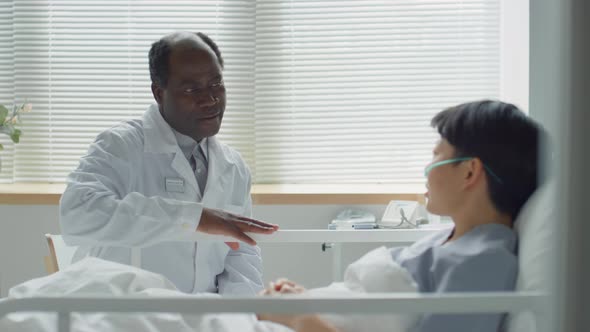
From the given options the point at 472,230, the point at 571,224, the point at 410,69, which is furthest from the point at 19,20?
the point at 571,224

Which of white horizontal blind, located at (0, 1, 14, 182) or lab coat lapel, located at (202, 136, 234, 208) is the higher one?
white horizontal blind, located at (0, 1, 14, 182)

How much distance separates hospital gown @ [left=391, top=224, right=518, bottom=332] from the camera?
1.08m

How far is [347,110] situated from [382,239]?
1315mm

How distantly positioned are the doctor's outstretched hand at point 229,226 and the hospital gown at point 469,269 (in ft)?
1.85

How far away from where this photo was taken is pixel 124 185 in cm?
191

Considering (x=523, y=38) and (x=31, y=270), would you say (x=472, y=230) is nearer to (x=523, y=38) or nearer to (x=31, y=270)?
(x=523, y=38)

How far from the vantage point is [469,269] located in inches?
43.9

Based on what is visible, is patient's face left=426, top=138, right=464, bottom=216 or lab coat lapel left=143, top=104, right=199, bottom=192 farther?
lab coat lapel left=143, top=104, right=199, bottom=192

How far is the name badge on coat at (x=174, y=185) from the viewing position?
1941 millimetres

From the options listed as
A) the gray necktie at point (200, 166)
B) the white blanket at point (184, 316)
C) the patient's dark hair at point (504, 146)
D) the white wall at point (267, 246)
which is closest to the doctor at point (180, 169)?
the gray necktie at point (200, 166)

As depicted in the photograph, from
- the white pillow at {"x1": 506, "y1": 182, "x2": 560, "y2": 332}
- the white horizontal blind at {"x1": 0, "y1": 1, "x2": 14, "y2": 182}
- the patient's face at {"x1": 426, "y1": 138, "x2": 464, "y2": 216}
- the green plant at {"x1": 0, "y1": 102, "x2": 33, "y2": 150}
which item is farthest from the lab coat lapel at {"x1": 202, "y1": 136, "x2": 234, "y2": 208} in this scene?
the white horizontal blind at {"x1": 0, "y1": 1, "x2": 14, "y2": 182}

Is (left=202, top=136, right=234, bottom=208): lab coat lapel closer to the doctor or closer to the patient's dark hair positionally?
the doctor

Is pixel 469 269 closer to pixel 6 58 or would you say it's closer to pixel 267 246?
pixel 267 246

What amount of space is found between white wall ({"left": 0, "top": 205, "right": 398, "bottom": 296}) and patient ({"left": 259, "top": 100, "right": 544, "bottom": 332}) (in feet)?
5.09
